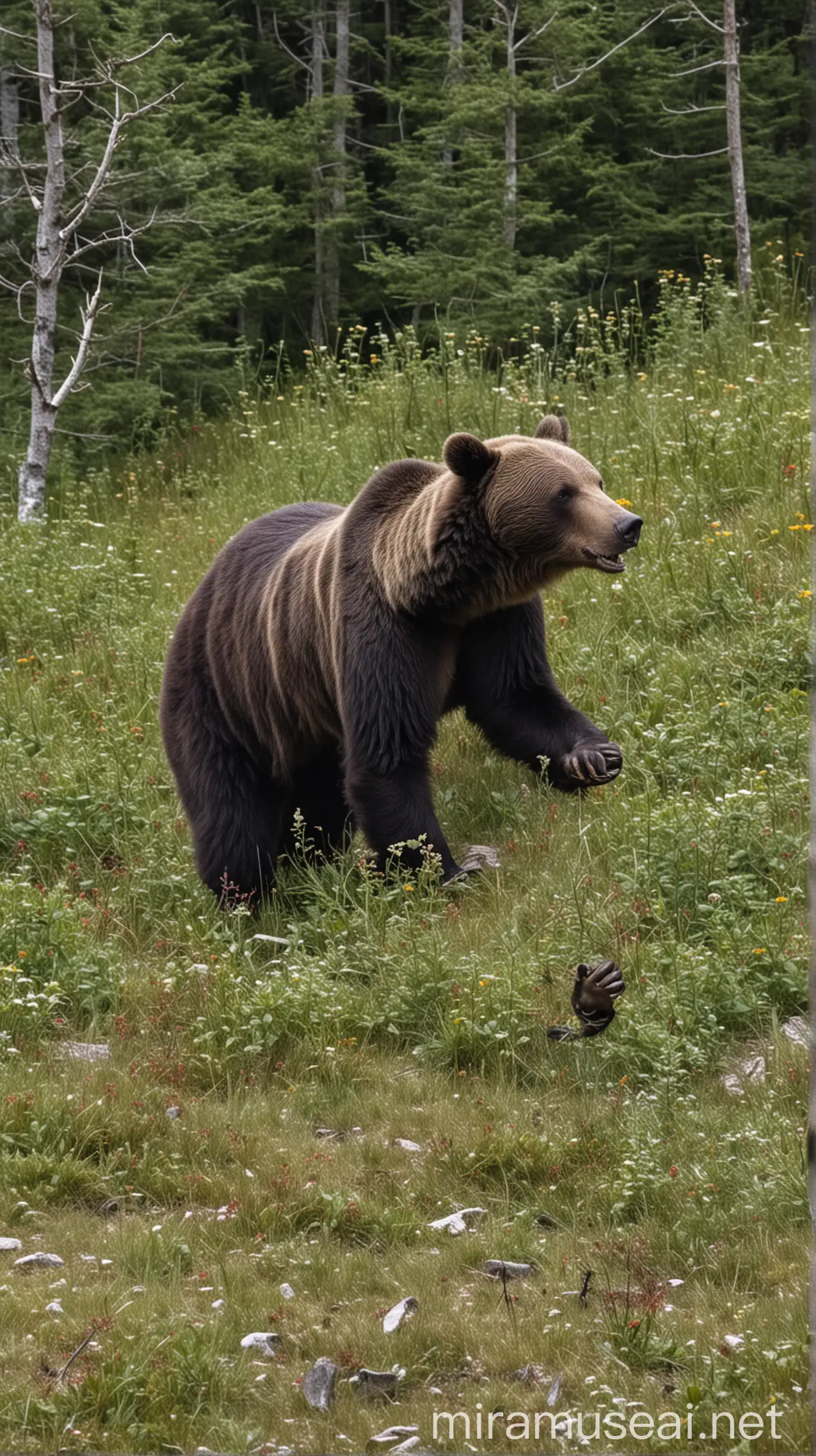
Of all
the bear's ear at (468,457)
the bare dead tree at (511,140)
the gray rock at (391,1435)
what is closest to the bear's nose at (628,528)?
the bear's ear at (468,457)

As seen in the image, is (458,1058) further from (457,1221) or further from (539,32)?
(539,32)

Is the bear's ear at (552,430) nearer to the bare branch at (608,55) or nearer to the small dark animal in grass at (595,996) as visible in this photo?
the small dark animal in grass at (595,996)

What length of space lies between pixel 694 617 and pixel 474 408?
141 inches

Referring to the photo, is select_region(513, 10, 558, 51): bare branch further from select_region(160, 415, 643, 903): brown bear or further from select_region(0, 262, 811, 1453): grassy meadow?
select_region(160, 415, 643, 903): brown bear

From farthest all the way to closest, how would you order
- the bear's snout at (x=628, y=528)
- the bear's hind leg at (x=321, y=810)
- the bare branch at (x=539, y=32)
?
the bare branch at (x=539, y=32) < the bear's hind leg at (x=321, y=810) < the bear's snout at (x=628, y=528)

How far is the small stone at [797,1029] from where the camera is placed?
15.5ft

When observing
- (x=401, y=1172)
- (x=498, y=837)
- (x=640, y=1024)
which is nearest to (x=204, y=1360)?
(x=401, y=1172)

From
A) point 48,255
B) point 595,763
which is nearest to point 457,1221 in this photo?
point 595,763

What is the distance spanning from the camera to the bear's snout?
562 cm

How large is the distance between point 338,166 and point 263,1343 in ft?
73.6

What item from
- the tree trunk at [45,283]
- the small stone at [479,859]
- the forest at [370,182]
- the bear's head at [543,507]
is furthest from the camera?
the forest at [370,182]

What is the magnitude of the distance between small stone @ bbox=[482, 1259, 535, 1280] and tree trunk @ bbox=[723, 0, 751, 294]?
11.6 metres

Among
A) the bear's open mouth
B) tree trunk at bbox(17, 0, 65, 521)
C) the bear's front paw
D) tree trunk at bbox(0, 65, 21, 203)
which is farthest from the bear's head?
tree trunk at bbox(0, 65, 21, 203)

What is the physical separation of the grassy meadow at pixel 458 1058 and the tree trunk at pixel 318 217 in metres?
15.0
